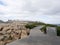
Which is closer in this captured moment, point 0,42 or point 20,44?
point 20,44

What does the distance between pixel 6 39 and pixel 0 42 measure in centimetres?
66

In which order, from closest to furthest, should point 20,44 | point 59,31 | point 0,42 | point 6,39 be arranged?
1. point 20,44
2. point 0,42
3. point 6,39
4. point 59,31

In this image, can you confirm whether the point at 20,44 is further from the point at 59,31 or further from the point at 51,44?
the point at 59,31

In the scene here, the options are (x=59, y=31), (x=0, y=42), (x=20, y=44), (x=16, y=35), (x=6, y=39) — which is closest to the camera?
(x=20, y=44)

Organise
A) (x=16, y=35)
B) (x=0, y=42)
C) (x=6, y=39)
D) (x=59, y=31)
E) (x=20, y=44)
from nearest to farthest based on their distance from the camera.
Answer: (x=20, y=44) < (x=0, y=42) < (x=6, y=39) < (x=16, y=35) < (x=59, y=31)

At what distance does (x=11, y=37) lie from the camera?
10289mm

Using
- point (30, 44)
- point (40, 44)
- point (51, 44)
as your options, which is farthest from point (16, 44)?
point (51, 44)

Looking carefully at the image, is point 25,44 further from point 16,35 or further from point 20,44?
point 16,35

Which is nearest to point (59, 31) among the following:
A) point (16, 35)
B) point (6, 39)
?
point (16, 35)

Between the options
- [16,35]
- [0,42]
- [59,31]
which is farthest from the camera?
[59,31]

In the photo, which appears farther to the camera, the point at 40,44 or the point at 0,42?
the point at 0,42

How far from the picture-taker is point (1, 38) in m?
9.91

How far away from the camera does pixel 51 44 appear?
7.64 m

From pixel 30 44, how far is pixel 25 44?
0.23 metres
